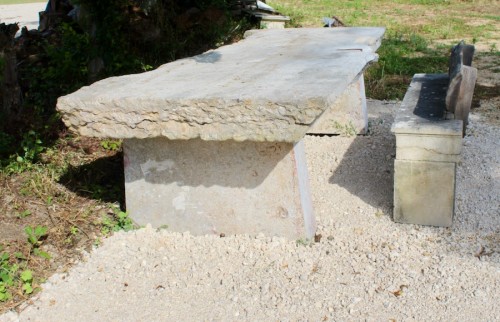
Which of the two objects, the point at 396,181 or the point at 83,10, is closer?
the point at 396,181

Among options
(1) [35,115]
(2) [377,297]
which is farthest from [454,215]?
(1) [35,115]

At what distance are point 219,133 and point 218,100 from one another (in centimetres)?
16

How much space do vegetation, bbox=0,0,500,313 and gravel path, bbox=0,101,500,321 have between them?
19 cm

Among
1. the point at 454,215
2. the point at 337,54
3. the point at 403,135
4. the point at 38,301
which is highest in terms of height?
the point at 337,54

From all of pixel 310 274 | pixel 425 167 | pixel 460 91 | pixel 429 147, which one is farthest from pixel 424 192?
pixel 310 274

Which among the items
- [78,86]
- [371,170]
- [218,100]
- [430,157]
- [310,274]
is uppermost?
[218,100]

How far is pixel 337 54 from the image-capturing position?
3.79m

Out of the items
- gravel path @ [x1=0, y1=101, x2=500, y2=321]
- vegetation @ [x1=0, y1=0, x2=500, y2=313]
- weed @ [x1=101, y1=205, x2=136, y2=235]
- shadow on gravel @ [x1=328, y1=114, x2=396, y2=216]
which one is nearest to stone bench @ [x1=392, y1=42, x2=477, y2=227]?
gravel path @ [x1=0, y1=101, x2=500, y2=321]

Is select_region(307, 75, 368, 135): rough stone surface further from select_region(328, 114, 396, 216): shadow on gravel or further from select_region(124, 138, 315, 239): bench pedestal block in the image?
select_region(124, 138, 315, 239): bench pedestal block

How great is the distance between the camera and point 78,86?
17.3ft

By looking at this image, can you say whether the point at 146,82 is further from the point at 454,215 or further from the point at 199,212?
the point at 454,215

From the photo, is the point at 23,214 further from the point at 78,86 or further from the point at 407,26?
the point at 407,26

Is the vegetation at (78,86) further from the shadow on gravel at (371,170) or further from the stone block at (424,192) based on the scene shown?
the stone block at (424,192)

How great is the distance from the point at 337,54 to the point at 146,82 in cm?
125
